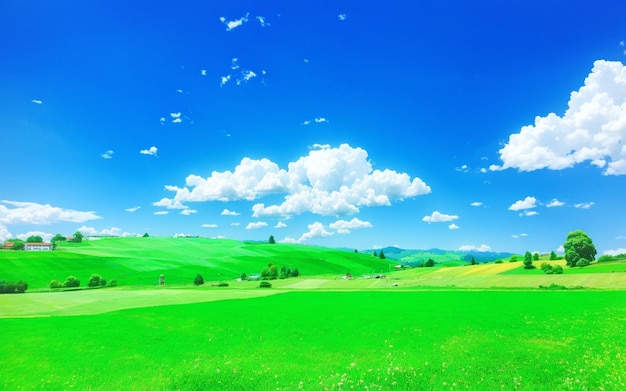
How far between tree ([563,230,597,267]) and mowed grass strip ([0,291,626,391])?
3319 inches

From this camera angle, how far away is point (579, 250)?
120 m

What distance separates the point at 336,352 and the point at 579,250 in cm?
12514

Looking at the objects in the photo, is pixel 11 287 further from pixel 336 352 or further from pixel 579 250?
pixel 579 250

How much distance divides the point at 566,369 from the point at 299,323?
26916 mm

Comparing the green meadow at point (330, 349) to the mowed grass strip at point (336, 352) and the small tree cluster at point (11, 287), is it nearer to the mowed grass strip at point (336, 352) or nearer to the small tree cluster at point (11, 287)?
the mowed grass strip at point (336, 352)

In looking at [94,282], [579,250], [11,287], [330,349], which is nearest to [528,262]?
[579,250]

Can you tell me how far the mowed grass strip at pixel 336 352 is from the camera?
21984 mm

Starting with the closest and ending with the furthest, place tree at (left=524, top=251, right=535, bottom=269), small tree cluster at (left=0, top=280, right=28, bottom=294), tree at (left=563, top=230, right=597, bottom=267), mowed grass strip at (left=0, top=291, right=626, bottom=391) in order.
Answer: mowed grass strip at (left=0, top=291, right=626, bottom=391) → small tree cluster at (left=0, top=280, right=28, bottom=294) → tree at (left=563, top=230, right=597, bottom=267) → tree at (left=524, top=251, right=535, bottom=269)

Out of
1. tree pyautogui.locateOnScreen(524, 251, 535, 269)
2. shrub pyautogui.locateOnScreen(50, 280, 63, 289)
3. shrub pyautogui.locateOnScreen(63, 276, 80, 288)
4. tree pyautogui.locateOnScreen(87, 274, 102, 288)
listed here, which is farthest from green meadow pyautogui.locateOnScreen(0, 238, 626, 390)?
shrub pyautogui.locateOnScreen(63, 276, 80, 288)

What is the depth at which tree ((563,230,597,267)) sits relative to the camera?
11981cm

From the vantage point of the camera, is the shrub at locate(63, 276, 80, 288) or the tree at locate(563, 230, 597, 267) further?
the shrub at locate(63, 276, 80, 288)

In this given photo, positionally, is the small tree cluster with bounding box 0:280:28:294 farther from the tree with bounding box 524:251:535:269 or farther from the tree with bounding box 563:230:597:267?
the tree with bounding box 563:230:597:267

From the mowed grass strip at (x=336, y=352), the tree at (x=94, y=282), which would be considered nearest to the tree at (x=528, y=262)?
the mowed grass strip at (x=336, y=352)

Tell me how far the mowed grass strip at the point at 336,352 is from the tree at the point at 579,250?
8430cm
